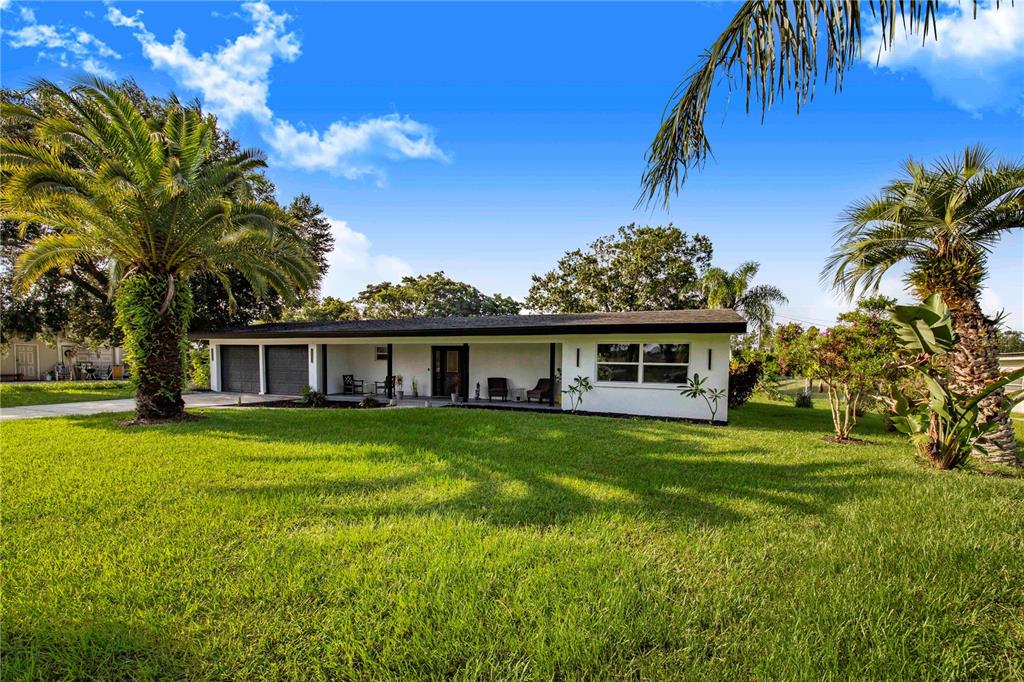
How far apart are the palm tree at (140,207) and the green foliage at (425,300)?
25.5 meters

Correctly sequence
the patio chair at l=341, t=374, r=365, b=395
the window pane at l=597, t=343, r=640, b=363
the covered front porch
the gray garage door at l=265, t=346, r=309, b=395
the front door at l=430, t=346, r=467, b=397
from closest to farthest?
the window pane at l=597, t=343, r=640, b=363 < the covered front porch < the front door at l=430, t=346, r=467, b=397 < the patio chair at l=341, t=374, r=365, b=395 < the gray garage door at l=265, t=346, r=309, b=395

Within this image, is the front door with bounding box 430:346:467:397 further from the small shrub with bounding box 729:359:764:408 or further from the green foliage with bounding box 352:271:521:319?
the green foliage with bounding box 352:271:521:319

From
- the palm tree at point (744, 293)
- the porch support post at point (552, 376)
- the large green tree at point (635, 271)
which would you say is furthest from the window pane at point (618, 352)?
the large green tree at point (635, 271)

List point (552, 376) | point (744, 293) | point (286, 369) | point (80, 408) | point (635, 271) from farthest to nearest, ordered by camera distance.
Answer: point (635, 271)
point (744, 293)
point (286, 369)
point (552, 376)
point (80, 408)

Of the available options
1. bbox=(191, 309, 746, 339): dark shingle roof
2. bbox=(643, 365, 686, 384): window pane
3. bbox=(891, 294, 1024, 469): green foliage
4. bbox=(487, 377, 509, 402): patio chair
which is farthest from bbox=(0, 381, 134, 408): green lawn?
bbox=(891, 294, 1024, 469): green foliage

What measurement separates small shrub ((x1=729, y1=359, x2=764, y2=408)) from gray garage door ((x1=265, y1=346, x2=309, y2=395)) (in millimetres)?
17327

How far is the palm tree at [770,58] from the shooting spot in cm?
218

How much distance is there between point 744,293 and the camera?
25922mm

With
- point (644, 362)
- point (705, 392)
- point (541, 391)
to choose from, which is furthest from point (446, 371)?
point (705, 392)

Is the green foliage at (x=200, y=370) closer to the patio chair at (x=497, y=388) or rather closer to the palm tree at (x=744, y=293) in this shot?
the patio chair at (x=497, y=388)

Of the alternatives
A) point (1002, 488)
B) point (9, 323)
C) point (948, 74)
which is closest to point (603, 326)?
point (1002, 488)

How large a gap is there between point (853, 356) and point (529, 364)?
10259mm

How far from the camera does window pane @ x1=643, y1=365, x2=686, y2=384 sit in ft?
40.9

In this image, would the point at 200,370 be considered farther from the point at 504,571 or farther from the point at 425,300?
the point at 504,571
